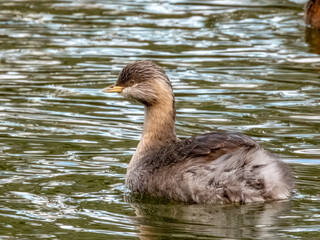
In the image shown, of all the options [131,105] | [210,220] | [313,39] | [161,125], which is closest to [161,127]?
[161,125]

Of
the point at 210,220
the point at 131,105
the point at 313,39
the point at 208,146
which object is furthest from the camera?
the point at 313,39

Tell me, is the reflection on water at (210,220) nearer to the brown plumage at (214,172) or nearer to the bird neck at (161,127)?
the brown plumage at (214,172)

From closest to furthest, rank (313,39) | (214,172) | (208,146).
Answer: (214,172) < (208,146) < (313,39)

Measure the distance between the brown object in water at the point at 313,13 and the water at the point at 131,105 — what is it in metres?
0.42

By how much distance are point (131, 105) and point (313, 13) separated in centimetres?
592

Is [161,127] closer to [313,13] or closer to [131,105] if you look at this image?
[131,105]

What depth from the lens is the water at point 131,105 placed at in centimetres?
872

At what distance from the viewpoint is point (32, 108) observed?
13047 millimetres

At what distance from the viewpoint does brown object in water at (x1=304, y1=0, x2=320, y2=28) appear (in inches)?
711

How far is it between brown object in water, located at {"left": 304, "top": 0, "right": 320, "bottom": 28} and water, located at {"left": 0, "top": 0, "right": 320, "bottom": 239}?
0.42 metres

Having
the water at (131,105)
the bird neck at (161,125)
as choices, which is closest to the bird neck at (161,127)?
the bird neck at (161,125)

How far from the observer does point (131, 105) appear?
44.5ft

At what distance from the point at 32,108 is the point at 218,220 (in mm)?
5020

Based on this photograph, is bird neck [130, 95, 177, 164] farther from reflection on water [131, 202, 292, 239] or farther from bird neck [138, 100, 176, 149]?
reflection on water [131, 202, 292, 239]
